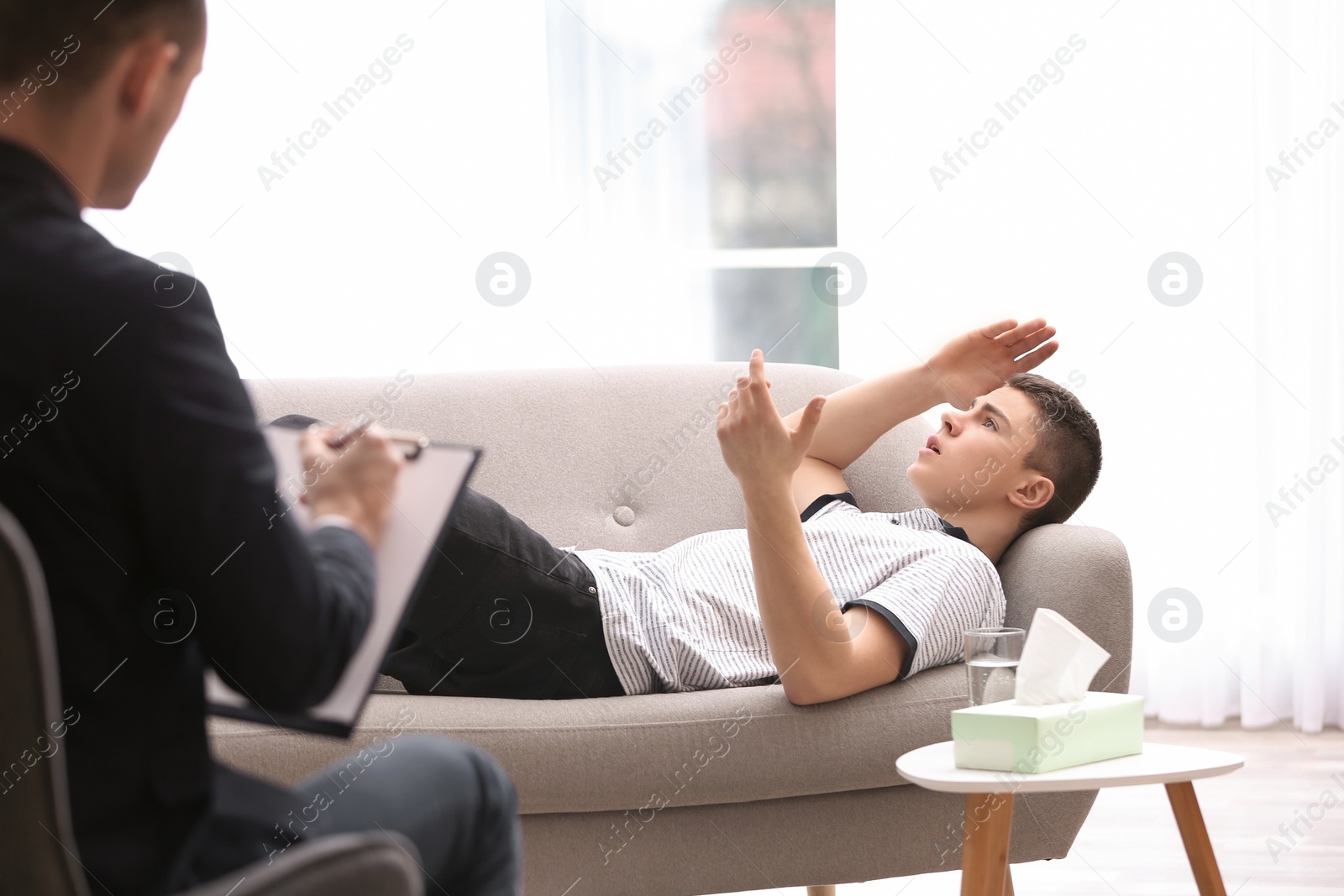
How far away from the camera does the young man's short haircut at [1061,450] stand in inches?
72.4

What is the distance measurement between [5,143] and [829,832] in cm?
127

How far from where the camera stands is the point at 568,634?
165cm

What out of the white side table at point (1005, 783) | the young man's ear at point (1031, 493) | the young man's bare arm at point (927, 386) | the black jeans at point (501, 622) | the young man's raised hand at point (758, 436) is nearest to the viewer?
the white side table at point (1005, 783)

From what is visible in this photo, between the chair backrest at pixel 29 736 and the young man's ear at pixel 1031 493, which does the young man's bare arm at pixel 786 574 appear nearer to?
the young man's ear at pixel 1031 493

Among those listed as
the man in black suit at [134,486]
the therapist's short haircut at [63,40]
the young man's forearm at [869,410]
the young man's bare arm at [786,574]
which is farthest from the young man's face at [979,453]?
the therapist's short haircut at [63,40]

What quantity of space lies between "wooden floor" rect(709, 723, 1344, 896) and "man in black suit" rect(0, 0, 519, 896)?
1577 millimetres

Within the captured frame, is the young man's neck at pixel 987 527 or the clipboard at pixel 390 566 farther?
the young man's neck at pixel 987 527

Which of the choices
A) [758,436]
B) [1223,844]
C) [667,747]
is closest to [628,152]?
[758,436]

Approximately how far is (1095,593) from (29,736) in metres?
1.34

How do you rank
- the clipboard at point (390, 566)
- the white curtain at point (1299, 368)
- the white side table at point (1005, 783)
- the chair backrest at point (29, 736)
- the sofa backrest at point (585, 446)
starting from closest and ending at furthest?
the chair backrest at point (29, 736), the clipboard at point (390, 566), the white side table at point (1005, 783), the sofa backrest at point (585, 446), the white curtain at point (1299, 368)

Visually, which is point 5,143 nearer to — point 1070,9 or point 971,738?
point 971,738

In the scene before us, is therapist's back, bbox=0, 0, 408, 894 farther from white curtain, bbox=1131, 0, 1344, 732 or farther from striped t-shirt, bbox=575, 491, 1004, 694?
white curtain, bbox=1131, 0, 1344, 732

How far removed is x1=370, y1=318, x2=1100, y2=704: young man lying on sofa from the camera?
1479mm

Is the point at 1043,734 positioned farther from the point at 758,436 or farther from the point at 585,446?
the point at 585,446
